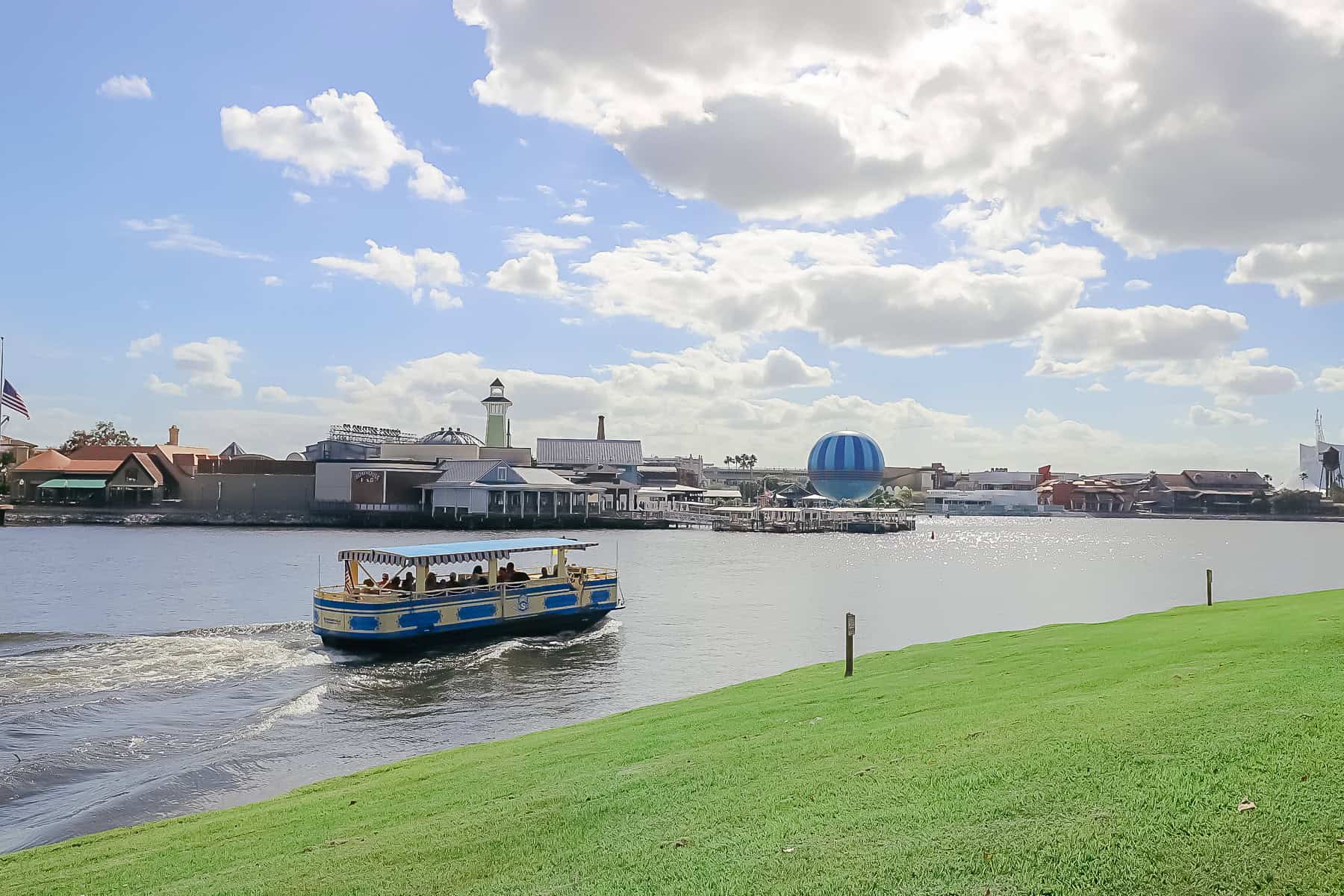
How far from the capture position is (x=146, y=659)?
26703 mm

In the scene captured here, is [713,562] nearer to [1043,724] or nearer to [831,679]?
[831,679]

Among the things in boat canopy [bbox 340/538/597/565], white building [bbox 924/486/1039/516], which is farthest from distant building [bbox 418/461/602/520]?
white building [bbox 924/486/1039/516]

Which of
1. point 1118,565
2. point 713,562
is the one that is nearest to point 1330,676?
point 713,562

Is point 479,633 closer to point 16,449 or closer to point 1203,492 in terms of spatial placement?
point 16,449

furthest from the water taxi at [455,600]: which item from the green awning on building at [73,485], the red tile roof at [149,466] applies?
the green awning on building at [73,485]

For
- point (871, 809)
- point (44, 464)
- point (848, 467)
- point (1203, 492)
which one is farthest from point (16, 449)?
point (1203, 492)

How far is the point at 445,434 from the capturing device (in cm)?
13488

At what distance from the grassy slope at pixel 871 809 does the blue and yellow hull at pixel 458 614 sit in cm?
1498

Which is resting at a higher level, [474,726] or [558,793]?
[558,793]

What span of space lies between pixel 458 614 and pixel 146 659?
8.61 metres

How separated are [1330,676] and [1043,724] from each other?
3243mm

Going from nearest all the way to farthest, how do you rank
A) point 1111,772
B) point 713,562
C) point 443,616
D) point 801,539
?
point 1111,772
point 443,616
point 713,562
point 801,539

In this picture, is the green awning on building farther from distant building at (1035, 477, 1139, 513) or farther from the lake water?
distant building at (1035, 477, 1139, 513)

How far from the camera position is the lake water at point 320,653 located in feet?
56.0
